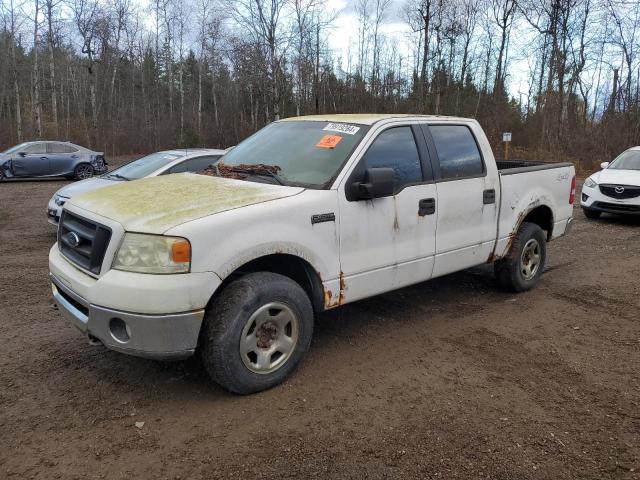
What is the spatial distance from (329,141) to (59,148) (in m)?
17.2

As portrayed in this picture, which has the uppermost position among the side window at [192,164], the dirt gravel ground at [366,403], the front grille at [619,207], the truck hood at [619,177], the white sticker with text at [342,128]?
the white sticker with text at [342,128]

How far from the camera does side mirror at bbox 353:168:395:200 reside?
152 inches

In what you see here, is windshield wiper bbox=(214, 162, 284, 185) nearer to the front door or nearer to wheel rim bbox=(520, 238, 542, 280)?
the front door

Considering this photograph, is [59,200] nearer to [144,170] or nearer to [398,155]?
[144,170]

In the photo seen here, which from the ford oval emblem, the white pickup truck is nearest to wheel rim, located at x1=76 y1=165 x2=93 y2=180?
the white pickup truck

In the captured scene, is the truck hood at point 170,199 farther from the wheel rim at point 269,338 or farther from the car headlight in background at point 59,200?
the car headlight in background at point 59,200

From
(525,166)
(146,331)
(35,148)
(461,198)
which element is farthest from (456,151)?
(35,148)

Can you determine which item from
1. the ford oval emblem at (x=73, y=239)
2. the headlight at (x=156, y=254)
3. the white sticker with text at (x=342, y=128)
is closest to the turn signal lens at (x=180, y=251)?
the headlight at (x=156, y=254)

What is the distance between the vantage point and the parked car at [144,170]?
8453 millimetres

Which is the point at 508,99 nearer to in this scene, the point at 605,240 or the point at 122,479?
the point at 605,240

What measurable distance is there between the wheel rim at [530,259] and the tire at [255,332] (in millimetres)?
3188

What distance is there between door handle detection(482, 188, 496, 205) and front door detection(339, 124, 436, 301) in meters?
0.79

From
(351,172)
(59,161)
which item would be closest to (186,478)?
(351,172)

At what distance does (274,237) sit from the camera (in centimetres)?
353
